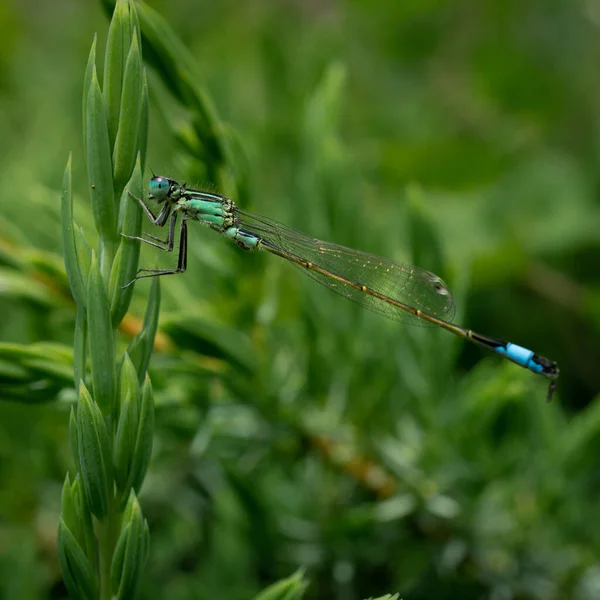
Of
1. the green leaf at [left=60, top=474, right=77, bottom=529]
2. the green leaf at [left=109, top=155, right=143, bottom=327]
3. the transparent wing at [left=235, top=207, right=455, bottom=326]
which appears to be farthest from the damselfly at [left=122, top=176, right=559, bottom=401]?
the green leaf at [left=60, top=474, right=77, bottom=529]

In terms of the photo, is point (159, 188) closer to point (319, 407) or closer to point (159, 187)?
point (159, 187)

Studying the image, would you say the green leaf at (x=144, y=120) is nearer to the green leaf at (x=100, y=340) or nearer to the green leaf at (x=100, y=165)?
the green leaf at (x=100, y=165)

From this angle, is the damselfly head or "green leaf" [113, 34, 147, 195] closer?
"green leaf" [113, 34, 147, 195]

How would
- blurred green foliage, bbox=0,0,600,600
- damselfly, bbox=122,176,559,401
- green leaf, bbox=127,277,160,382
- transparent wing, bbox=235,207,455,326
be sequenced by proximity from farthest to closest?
transparent wing, bbox=235,207,455,326
damselfly, bbox=122,176,559,401
blurred green foliage, bbox=0,0,600,600
green leaf, bbox=127,277,160,382

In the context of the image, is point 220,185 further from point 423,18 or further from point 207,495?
point 423,18

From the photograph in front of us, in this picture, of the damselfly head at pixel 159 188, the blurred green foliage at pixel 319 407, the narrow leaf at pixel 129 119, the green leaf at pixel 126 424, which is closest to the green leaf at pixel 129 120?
the narrow leaf at pixel 129 119

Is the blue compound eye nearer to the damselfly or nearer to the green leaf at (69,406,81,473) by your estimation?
the damselfly

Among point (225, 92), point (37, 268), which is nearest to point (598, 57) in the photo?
point (225, 92)
